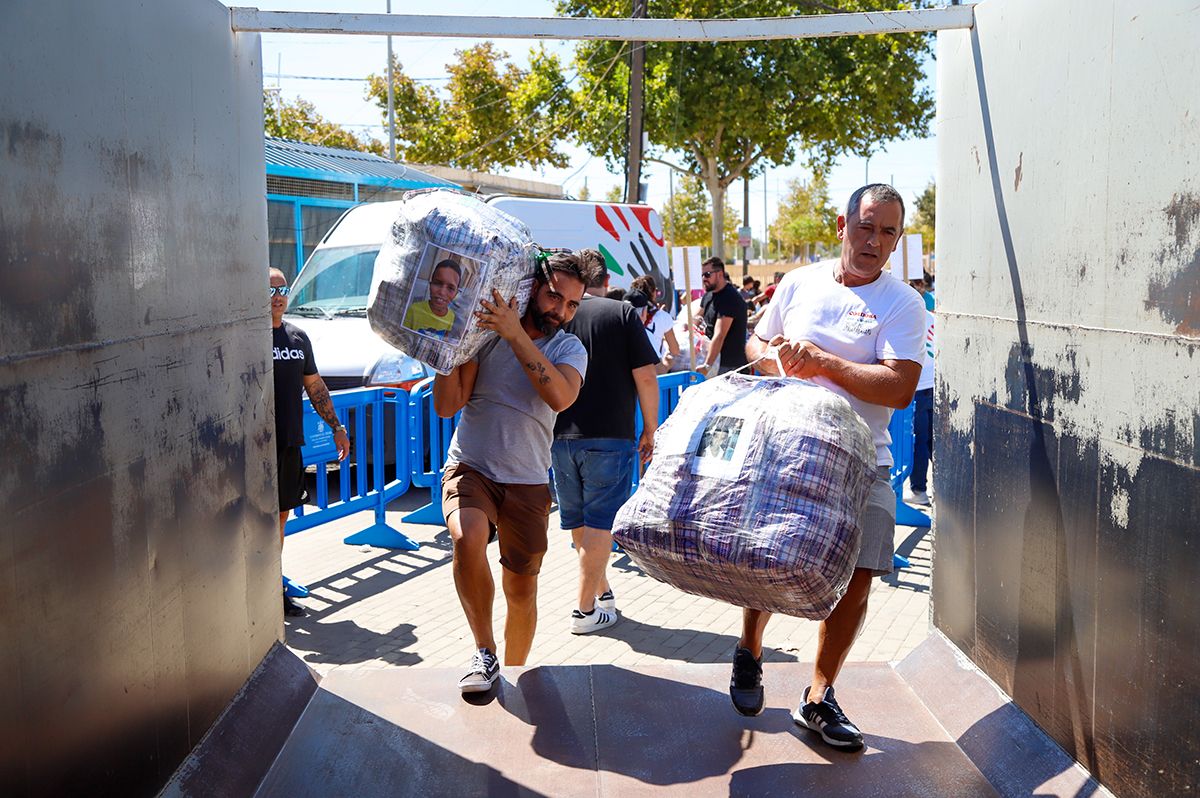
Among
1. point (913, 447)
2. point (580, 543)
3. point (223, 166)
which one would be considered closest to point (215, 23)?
point (223, 166)

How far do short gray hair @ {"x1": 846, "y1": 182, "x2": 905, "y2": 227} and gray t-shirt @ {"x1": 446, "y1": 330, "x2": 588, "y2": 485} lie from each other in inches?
51.2

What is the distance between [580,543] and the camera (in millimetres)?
Result: 6723

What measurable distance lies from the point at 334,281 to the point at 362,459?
4017 millimetres

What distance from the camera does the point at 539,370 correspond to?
4566mm

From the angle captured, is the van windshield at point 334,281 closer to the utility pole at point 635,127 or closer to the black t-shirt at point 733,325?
the black t-shirt at point 733,325

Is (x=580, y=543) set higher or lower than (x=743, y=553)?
lower

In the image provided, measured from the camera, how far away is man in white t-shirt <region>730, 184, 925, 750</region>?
4219mm

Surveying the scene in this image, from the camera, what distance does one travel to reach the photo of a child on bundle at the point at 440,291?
13.8 ft

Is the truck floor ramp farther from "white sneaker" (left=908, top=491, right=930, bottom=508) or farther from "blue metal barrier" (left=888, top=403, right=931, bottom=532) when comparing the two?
"white sneaker" (left=908, top=491, right=930, bottom=508)

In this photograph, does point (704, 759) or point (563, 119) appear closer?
point (704, 759)

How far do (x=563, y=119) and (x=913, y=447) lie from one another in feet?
73.3

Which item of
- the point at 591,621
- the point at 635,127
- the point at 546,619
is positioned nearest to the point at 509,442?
the point at 591,621

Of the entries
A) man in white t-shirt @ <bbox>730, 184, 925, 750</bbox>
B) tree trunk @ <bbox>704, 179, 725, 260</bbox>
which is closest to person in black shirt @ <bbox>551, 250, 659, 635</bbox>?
man in white t-shirt @ <bbox>730, 184, 925, 750</bbox>

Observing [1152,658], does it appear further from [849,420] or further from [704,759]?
[704,759]
